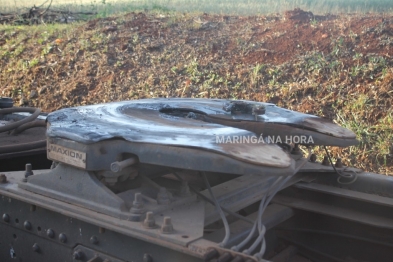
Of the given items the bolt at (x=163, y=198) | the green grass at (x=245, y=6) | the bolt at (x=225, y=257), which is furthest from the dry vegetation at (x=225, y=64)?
the bolt at (x=225, y=257)

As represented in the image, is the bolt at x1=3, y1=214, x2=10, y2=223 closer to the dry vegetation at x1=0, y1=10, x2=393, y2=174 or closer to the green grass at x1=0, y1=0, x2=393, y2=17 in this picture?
the dry vegetation at x1=0, y1=10, x2=393, y2=174

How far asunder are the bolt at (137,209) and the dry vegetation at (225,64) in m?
4.17

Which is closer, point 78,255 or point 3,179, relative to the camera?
point 78,255

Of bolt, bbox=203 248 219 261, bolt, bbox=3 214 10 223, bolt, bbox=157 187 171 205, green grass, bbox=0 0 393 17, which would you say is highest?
green grass, bbox=0 0 393 17

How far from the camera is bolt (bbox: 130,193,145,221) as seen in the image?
241cm

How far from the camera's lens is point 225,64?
869 centimetres

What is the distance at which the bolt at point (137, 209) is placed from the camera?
2.41 meters

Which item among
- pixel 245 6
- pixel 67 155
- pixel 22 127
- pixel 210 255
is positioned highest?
pixel 245 6

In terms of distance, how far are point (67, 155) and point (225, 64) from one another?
6.27 metres

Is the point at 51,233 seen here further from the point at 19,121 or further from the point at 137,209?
the point at 19,121

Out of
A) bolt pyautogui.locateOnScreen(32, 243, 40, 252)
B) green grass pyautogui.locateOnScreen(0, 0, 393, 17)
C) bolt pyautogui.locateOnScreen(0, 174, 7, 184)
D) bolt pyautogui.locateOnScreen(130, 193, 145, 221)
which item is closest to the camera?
bolt pyautogui.locateOnScreen(130, 193, 145, 221)

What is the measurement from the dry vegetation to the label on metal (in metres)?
4.20

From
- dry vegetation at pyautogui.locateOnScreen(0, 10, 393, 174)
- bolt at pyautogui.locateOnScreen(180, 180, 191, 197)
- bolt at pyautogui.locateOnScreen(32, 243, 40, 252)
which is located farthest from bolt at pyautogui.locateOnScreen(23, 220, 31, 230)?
dry vegetation at pyautogui.locateOnScreen(0, 10, 393, 174)

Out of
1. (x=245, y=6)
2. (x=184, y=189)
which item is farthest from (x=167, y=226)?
(x=245, y=6)
